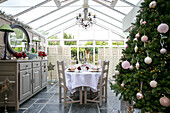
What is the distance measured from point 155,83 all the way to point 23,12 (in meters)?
4.54

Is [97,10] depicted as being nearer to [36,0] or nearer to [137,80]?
[36,0]

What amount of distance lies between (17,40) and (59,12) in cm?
258

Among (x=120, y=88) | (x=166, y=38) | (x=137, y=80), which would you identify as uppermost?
(x=166, y=38)

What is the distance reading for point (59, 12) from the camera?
5.94 meters

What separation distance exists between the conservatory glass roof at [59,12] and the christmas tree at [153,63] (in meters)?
3.11

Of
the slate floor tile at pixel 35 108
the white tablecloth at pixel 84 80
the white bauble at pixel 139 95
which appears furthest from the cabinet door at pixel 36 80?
the white bauble at pixel 139 95

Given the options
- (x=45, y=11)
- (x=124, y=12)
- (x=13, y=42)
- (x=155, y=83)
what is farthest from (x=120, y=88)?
(x=45, y=11)

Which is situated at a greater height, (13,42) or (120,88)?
(13,42)

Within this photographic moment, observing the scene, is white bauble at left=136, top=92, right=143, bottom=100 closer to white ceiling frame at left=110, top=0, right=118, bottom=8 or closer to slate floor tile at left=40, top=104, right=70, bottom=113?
slate floor tile at left=40, top=104, right=70, bottom=113

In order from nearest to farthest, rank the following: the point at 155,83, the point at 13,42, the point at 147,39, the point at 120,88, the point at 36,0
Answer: the point at 155,83 → the point at 147,39 → the point at 120,88 → the point at 13,42 → the point at 36,0

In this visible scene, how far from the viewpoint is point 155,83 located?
136cm

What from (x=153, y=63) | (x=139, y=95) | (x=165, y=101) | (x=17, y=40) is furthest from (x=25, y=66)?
(x=165, y=101)

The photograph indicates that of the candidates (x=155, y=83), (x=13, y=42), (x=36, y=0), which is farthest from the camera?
(x=36, y=0)

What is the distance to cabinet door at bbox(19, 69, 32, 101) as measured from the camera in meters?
3.00
